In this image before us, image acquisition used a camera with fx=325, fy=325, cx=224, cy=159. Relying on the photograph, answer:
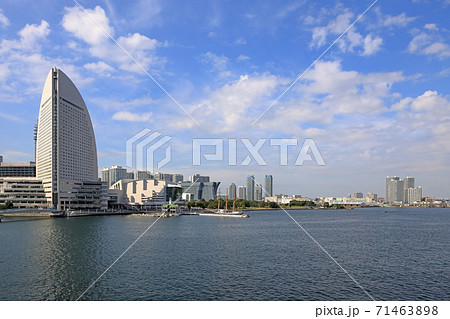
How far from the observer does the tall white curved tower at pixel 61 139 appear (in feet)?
244

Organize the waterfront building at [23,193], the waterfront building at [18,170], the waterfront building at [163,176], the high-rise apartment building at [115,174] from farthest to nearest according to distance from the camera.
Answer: the waterfront building at [163,176]
the high-rise apartment building at [115,174]
the waterfront building at [18,170]
the waterfront building at [23,193]

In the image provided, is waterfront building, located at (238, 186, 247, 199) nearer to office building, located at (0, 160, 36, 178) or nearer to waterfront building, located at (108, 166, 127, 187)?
waterfront building, located at (108, 166, 127, 187)

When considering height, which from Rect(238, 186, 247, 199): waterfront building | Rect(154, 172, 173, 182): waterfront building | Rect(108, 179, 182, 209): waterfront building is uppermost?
Rect(154, 172, 173, 182): waterfront building

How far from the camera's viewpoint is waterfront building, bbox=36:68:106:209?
74.3 metres

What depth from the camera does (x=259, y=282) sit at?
47.8 feet

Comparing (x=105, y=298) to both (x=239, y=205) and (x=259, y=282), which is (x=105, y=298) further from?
(x=239, y=205)

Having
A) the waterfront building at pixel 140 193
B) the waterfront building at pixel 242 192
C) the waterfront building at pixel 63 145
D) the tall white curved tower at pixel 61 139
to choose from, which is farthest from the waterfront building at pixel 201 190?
the waterfront building at pixel 63 145

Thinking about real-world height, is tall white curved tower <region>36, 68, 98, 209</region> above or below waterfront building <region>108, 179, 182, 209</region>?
above

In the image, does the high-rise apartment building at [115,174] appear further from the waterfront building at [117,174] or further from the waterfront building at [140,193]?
the waterfront building at [140,193]

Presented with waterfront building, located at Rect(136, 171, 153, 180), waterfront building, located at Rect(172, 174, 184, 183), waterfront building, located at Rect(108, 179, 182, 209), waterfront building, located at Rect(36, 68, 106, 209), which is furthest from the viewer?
waterfront building, located at Rect(172, 174, 184, 183)

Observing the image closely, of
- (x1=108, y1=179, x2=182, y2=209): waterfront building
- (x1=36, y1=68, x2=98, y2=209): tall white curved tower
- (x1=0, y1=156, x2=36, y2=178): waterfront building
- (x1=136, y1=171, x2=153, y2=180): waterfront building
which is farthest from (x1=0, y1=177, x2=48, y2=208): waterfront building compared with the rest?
(x1=136, y1=171, x2=153, y2=180): waterfront building

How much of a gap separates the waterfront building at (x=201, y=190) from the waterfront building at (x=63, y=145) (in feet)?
184

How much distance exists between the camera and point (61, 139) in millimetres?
76375
